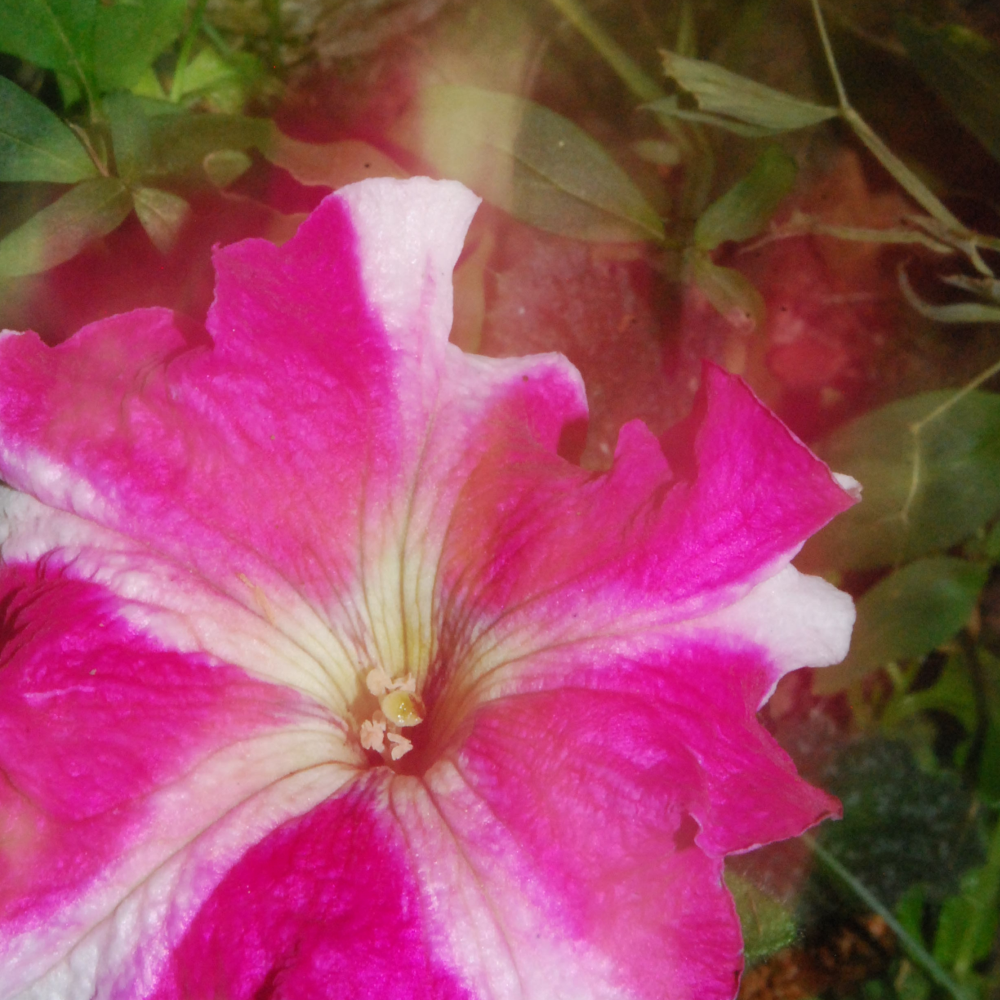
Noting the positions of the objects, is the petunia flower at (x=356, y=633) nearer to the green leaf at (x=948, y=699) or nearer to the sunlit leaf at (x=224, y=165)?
the sunlit leaf at (x=224, y=165)

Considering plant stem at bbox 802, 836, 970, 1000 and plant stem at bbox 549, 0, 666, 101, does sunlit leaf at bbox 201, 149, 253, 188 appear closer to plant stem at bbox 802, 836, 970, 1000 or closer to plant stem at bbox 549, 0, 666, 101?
plant stem at bbox 549, 0, 666, 101

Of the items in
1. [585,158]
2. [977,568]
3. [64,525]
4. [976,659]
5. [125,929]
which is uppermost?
[585,158]

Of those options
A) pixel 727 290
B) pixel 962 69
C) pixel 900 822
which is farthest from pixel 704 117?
pixel 900 822

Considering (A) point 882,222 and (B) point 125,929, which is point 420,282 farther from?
(A) point 882,222

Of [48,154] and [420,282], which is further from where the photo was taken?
[48,154]

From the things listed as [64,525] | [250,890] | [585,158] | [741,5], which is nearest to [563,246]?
[585,158]

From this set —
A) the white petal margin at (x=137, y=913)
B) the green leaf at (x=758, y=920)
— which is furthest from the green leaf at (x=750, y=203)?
the white petal margin at (x=137, y=913)
